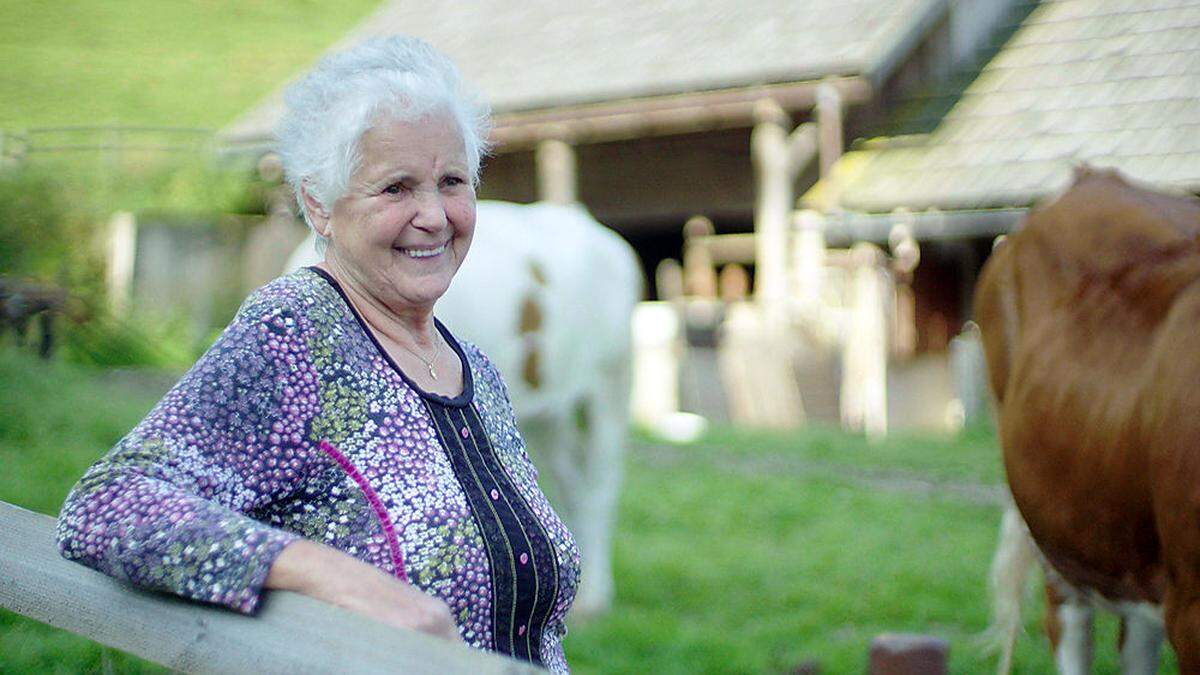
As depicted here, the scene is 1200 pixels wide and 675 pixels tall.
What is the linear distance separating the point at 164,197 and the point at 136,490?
6676 mm

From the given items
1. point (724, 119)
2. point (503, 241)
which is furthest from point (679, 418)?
point (503, 241)

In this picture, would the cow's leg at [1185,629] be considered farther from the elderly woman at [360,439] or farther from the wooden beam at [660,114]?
the wooden beam at [660,114]

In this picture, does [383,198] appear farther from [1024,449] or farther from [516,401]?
[516,401]

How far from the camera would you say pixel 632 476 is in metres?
8.55

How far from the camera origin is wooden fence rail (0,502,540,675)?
1102mm

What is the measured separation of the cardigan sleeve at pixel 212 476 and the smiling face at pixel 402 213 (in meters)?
0.19

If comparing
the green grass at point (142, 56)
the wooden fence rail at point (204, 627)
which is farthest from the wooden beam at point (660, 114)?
the wooden fence rail at point (204, 627)

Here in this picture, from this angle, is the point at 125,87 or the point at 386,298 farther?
the point at 125,87

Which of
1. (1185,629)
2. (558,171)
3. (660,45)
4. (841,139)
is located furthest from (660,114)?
(1185,629)

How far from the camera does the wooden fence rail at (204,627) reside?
3.61ft

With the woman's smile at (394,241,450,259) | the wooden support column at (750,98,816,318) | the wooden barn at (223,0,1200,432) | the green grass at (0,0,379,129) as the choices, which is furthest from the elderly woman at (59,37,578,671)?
the wooden support column at (750,98,816,318)

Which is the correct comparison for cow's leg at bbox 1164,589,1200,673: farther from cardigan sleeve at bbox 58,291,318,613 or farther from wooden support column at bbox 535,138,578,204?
wooden support column at bbox 535,138,578,204

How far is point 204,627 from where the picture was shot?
1.25 meters

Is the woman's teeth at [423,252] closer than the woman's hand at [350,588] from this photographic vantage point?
No
